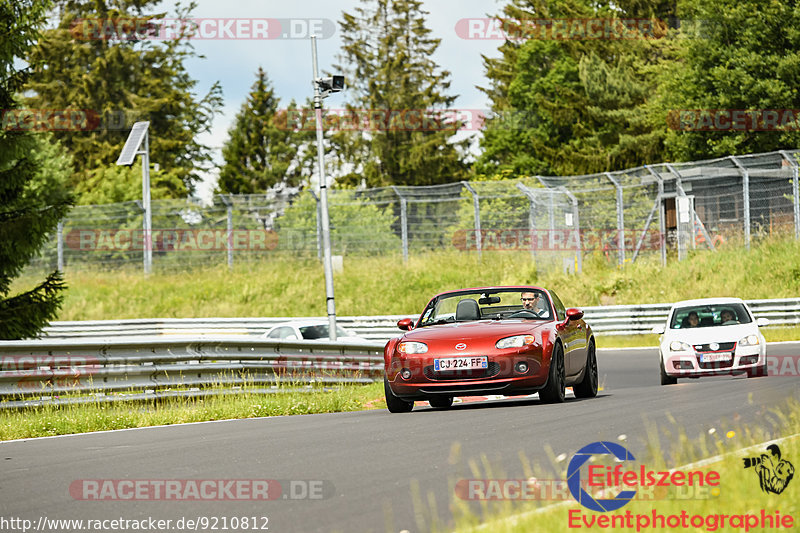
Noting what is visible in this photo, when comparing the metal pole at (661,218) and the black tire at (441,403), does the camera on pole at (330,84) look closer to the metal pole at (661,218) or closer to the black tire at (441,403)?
the black tire at (441,403)

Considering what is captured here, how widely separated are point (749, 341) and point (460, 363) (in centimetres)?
629

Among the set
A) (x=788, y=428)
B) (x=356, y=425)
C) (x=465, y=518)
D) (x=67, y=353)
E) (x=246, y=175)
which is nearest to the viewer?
(x=465, y=518)

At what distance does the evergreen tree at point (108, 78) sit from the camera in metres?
64.2

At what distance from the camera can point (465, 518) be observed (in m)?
5.26

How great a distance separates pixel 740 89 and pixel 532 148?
2528cm

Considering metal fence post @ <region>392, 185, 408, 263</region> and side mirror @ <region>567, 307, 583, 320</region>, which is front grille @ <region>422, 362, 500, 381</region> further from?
metal fence post @ <region>392, 185, 408, 263</region>

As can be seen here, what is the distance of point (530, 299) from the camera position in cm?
1346

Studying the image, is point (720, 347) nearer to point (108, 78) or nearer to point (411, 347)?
point (411, 347)

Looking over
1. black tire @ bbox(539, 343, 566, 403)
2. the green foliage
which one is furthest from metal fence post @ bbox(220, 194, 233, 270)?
black tire @ bbox(539, 343, 566, 403)

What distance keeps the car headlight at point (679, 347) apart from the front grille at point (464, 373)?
18.9ft

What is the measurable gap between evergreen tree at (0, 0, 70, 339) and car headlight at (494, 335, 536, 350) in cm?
940

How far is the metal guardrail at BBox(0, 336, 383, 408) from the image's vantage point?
40.7ft

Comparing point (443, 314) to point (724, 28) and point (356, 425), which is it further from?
point (724, 28)

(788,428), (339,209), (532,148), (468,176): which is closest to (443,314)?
(788,428)
